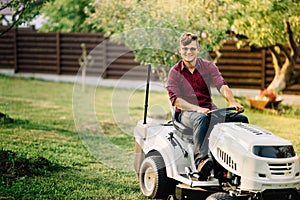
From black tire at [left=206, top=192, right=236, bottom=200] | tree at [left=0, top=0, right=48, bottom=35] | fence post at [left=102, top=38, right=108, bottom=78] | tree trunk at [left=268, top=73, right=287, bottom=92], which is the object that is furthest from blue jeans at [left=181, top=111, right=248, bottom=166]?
fence post at [left=102, top=38, right=108, bottom=78]

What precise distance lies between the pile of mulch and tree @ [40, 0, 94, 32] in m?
13.5

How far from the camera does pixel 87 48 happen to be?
55.1 ft

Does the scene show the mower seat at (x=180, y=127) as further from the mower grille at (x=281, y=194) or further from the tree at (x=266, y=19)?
the tree at (x=266, y=19)

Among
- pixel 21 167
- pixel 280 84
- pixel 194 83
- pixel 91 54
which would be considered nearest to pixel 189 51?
pixel 194 83

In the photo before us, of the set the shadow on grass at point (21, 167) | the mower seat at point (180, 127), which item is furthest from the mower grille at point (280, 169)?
the shadow on grass at point (21, 167)

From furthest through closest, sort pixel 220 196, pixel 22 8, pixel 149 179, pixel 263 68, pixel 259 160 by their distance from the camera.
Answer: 1. pixel 263 68
2. pixel 22 8
3. pixel 149 179
4. pixel 220 196
5. pixel 259 160

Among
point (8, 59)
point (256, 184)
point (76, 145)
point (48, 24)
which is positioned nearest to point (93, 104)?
point (76, 145)

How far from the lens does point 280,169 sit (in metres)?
4.23

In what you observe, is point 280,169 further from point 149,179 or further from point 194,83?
point 149,179

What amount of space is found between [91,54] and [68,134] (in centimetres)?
806

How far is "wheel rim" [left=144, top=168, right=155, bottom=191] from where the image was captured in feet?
17.1

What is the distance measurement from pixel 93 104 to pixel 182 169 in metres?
7.30

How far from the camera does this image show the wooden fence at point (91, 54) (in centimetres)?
1420

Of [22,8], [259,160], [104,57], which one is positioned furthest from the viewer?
[104,57]
